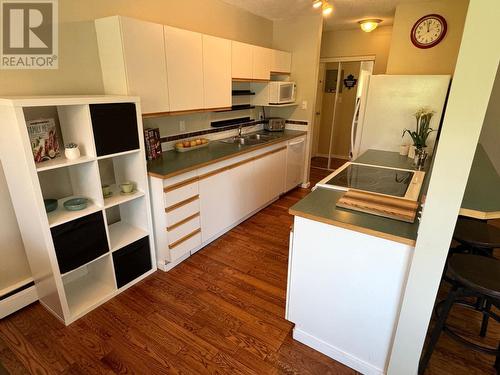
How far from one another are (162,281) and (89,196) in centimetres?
91

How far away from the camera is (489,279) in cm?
133

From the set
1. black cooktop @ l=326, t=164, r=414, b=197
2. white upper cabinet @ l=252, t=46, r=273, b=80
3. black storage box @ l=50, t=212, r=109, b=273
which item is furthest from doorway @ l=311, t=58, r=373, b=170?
black storage box @ l=50, t=212, r=109, b=273

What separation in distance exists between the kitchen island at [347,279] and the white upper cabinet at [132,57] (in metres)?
1.55

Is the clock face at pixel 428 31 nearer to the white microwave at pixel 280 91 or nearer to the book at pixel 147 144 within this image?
the white microwave at pixel 280 91

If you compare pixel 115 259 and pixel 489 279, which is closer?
pixel 489 279

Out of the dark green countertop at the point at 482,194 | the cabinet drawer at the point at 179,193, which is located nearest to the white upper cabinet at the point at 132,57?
the cabinet drawer at the point at 179,193

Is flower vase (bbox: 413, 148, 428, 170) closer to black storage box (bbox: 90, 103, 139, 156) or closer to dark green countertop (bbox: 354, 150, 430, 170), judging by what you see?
dark green countertop (bbox: 354, 150, 430, 170)

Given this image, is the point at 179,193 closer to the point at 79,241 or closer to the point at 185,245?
the point at 185,245

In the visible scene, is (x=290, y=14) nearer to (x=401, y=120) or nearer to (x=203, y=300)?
(x=401, y=120)

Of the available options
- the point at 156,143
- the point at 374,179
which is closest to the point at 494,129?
the point at 374,179

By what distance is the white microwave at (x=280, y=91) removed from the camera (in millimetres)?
3842

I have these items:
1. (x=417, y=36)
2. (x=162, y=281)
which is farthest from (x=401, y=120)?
(x=162, y=281)

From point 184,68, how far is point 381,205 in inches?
79.2

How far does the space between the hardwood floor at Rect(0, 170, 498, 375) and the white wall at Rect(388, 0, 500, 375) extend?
0.55 metres
